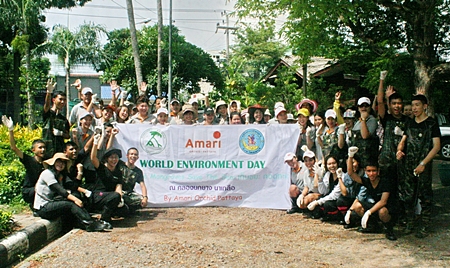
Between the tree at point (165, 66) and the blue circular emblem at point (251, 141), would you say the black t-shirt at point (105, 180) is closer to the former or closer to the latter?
the blue circular emblem at point (251, 141)

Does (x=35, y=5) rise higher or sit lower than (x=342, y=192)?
higher

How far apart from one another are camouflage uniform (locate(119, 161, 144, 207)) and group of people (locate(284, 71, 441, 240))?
2436 millimetres

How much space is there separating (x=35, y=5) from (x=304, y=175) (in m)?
17.5

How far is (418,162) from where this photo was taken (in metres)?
6.52

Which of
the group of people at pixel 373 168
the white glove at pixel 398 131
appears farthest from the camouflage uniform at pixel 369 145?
the white glove at pixel 398 131

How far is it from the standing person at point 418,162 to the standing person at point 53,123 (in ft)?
17.0

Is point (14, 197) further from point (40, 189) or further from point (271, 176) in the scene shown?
point (271, 176)

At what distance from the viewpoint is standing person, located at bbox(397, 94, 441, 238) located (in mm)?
6414

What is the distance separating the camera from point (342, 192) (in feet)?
22.6

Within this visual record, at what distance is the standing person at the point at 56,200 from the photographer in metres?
6.37

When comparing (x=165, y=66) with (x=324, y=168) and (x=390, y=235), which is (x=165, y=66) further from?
(x=390, y=235)

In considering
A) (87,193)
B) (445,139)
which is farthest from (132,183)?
(445,139)

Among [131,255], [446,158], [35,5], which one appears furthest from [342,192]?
[35,5]

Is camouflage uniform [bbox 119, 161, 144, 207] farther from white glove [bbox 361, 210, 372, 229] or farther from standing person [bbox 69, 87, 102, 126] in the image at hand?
white glove [bbox 361, 210, 372, 229]
